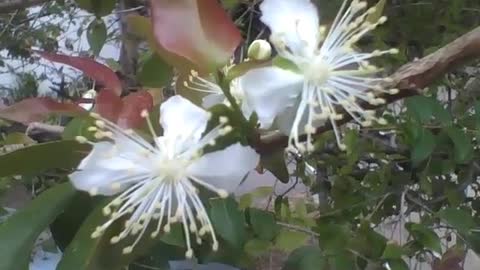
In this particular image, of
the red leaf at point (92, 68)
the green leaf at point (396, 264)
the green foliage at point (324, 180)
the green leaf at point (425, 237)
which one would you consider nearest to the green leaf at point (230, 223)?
the green foliage at point (324, 180)

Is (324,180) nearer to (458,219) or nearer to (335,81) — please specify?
(458,219)

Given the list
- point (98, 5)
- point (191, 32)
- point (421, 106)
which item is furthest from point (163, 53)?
point (421, 106)

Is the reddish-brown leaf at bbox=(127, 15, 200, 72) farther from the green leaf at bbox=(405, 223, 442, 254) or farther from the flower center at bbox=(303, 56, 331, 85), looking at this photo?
the green leaf at bbox=(405, 223, 442, 254)

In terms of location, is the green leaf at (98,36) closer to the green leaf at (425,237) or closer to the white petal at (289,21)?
the green leaf at (425,237)

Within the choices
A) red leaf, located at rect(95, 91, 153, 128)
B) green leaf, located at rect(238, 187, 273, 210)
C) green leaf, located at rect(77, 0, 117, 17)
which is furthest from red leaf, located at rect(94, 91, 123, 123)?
green leaf, located at rect(238, 187, 273, 210)

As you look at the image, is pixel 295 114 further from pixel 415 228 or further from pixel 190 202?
pixel 415 228
